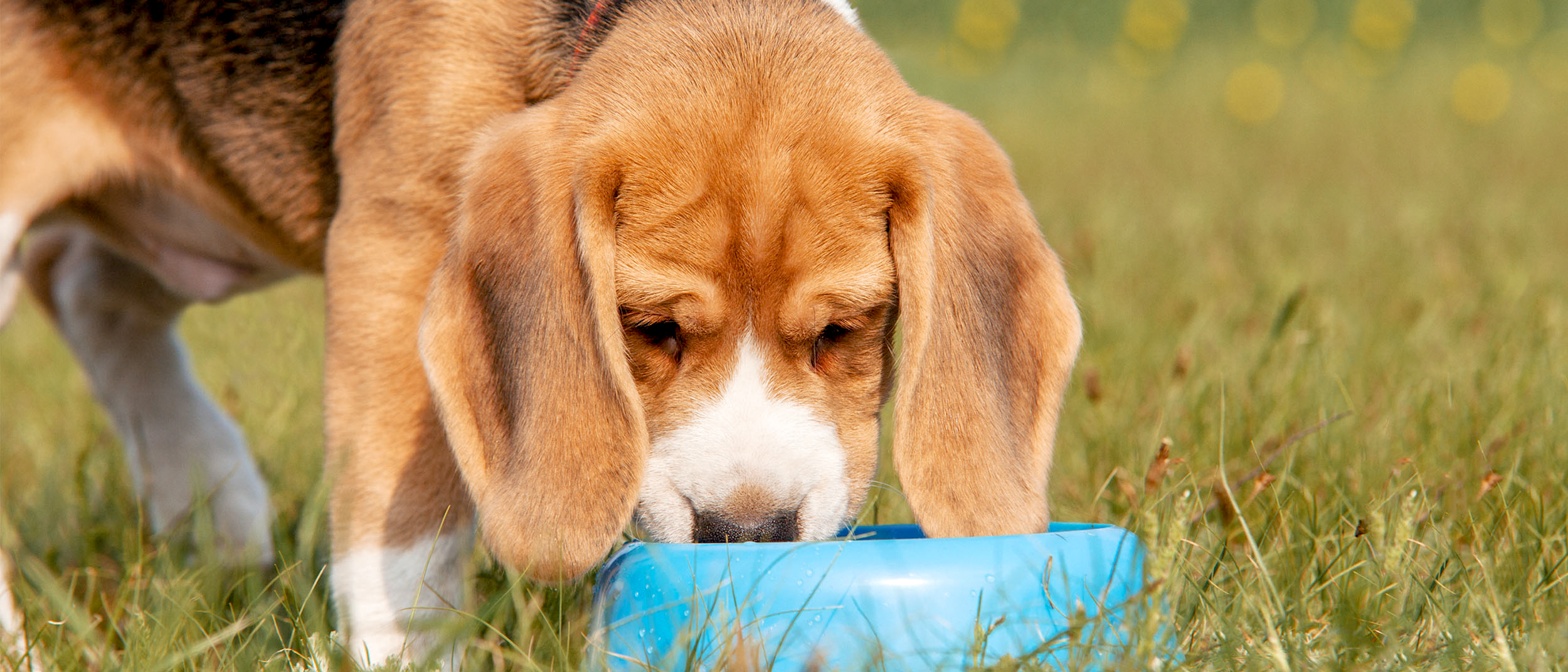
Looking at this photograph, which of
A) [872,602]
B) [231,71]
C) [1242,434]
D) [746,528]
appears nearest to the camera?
[872,602]

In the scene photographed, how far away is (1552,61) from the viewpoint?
1438 cm

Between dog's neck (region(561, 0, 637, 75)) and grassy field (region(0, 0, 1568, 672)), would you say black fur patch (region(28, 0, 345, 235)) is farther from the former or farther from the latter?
grassy field (region(0, 0, 1568, 672))

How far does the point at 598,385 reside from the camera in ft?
7.93

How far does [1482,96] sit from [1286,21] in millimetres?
5473

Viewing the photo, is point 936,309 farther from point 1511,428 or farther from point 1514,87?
point 1514,87

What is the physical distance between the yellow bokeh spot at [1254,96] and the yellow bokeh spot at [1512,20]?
4.16m

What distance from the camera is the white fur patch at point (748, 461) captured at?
231 cm

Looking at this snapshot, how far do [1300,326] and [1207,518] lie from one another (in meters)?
1.94

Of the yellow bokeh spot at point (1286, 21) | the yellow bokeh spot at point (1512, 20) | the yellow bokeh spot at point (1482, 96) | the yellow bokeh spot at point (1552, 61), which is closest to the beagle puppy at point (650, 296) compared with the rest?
the yellow bokeh spot at point (1482, 96)

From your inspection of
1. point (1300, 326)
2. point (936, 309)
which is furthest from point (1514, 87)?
point (936, 309)

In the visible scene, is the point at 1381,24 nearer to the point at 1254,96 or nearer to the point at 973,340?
the point at 1254,96

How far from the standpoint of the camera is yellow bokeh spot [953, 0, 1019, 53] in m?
15.7

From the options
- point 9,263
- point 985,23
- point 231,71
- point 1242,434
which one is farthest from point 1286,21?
point 9,263

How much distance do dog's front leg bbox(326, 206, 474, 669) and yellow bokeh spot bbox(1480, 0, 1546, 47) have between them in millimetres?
16589
